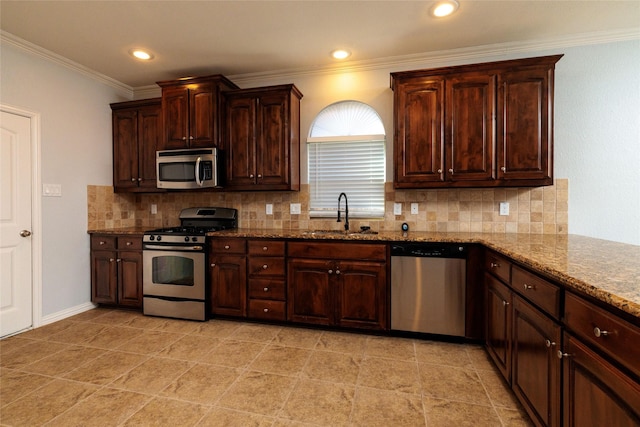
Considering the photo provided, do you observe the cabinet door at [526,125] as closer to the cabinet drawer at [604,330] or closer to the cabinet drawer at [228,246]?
the cabinet drawer at [604,330]

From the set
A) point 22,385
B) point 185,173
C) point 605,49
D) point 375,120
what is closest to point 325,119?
point 375,120

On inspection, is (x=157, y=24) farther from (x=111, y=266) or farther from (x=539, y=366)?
(x=539, y=366)

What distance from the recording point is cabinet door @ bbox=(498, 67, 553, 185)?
101 inches

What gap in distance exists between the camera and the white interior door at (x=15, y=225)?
9.04 feet

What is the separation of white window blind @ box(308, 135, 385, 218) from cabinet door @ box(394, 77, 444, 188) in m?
0.45

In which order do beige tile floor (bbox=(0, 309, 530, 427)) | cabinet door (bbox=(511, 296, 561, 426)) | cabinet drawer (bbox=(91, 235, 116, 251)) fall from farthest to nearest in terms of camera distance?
cabinet drawer (bbox=(91, 235, 116, 251)) < beige tile floor (bbox=(0, 309, 530, 427)) < cabinet door (bbox=(511, 296, 561, 426))

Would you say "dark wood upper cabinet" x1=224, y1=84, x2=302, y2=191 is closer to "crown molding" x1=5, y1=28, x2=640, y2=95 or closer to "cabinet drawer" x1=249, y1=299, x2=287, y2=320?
"crown molding" x1=5, y1=28, x2=640, y2=95

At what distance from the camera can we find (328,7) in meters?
2.36

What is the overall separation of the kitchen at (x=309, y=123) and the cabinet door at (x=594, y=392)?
84.6 inches

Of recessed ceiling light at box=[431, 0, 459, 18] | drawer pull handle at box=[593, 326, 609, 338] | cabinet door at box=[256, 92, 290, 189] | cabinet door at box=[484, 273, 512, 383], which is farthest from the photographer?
cabinet door at box=[256, 92, 290, 189]

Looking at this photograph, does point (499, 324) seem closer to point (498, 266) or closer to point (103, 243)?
point (498, 266)

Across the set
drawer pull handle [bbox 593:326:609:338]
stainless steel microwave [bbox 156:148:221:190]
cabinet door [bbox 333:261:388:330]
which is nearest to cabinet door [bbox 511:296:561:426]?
A: drawer pull handle [bbox 593:326:609:338]

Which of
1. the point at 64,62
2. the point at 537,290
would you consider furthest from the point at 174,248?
the point at 537,290

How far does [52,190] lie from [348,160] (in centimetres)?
310
